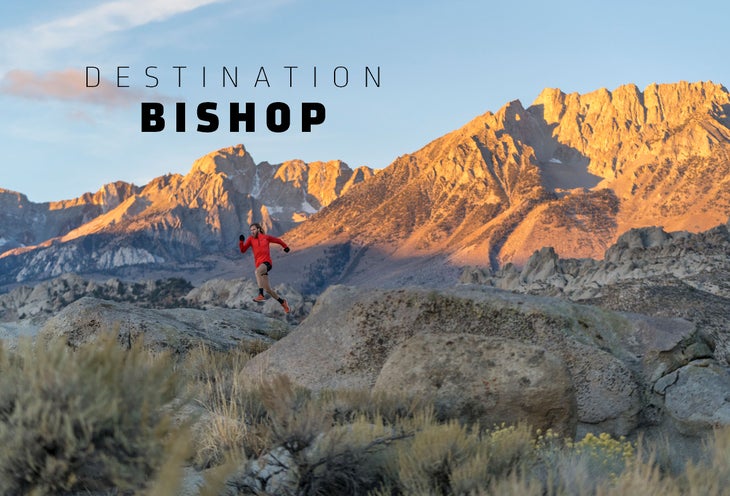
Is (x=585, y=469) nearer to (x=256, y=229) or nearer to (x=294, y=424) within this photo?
(x=294, y=424)

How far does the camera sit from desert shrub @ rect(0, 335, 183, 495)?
565 cm

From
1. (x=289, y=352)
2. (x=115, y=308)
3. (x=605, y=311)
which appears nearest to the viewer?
(x=289, y=352)


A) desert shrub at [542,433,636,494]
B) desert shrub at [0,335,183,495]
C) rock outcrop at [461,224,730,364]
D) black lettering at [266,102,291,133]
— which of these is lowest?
rock outcrop at [461,224,730,364]

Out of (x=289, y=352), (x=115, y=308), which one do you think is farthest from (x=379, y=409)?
(x=115, y=308)

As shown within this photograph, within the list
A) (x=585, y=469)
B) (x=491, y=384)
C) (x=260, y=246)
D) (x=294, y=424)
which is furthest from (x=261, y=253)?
(x=585, y=469)

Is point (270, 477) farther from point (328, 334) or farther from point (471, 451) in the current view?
point (328, 334)

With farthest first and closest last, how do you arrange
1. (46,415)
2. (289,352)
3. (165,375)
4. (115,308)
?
(115,308) < (289,352) < (165,375) < (46,415)

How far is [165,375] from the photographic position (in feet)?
21.4

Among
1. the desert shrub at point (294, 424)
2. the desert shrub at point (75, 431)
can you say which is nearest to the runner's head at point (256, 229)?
the desert shrub at point (294, 424)

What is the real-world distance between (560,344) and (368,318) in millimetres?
3255

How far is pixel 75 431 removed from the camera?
225 inches

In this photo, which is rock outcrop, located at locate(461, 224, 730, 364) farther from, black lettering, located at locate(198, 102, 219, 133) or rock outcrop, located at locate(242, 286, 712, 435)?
black lettering, located at locate(198, 102, 219, 133)

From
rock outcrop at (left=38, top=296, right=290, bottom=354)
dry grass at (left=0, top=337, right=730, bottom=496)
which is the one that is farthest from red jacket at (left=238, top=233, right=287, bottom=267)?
dry grass at (left=0, top=337, right=730, bottom=496)

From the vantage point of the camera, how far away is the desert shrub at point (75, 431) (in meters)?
5.65
